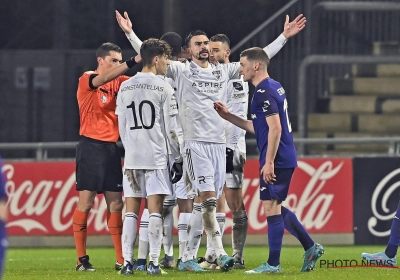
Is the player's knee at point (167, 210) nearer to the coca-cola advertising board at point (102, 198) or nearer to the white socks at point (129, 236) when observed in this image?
the white socks at point (129, 236)

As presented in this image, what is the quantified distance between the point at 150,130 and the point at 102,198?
5477 millimetres

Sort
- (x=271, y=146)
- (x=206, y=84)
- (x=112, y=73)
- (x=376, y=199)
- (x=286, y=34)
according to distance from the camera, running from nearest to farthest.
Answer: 1. (x=271, y=146)
2. (x=112, y=73)
3. (x=206, y=84)
4. (x=286, y=34)
5. (x=376, y=199)

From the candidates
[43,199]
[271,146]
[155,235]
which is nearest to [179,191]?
[155,235]

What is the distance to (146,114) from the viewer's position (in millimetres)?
9188

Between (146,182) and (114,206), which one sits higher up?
(146,182)

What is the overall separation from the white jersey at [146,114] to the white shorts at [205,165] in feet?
1.82

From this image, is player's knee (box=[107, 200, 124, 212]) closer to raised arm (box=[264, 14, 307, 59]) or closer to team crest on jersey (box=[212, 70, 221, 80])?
team crest on jersey (box=[212, 70, 221, 80])

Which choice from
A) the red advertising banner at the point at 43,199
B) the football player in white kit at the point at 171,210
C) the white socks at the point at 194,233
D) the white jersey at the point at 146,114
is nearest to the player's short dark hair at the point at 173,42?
the football player in white kit at the point at 171,210

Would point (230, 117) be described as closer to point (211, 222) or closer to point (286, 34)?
point (211, 222)

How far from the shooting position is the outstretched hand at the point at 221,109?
942cm

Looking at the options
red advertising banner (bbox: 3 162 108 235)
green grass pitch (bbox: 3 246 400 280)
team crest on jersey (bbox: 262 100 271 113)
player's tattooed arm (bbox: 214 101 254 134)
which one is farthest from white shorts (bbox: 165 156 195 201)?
red advertising banner (bbox: 3 162 108 235)

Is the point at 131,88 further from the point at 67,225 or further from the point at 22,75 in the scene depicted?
the point at 22,75

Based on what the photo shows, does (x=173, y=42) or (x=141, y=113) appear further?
(x=173, y=42)

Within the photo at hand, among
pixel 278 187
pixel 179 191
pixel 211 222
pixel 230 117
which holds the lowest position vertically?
pixel 211 222
